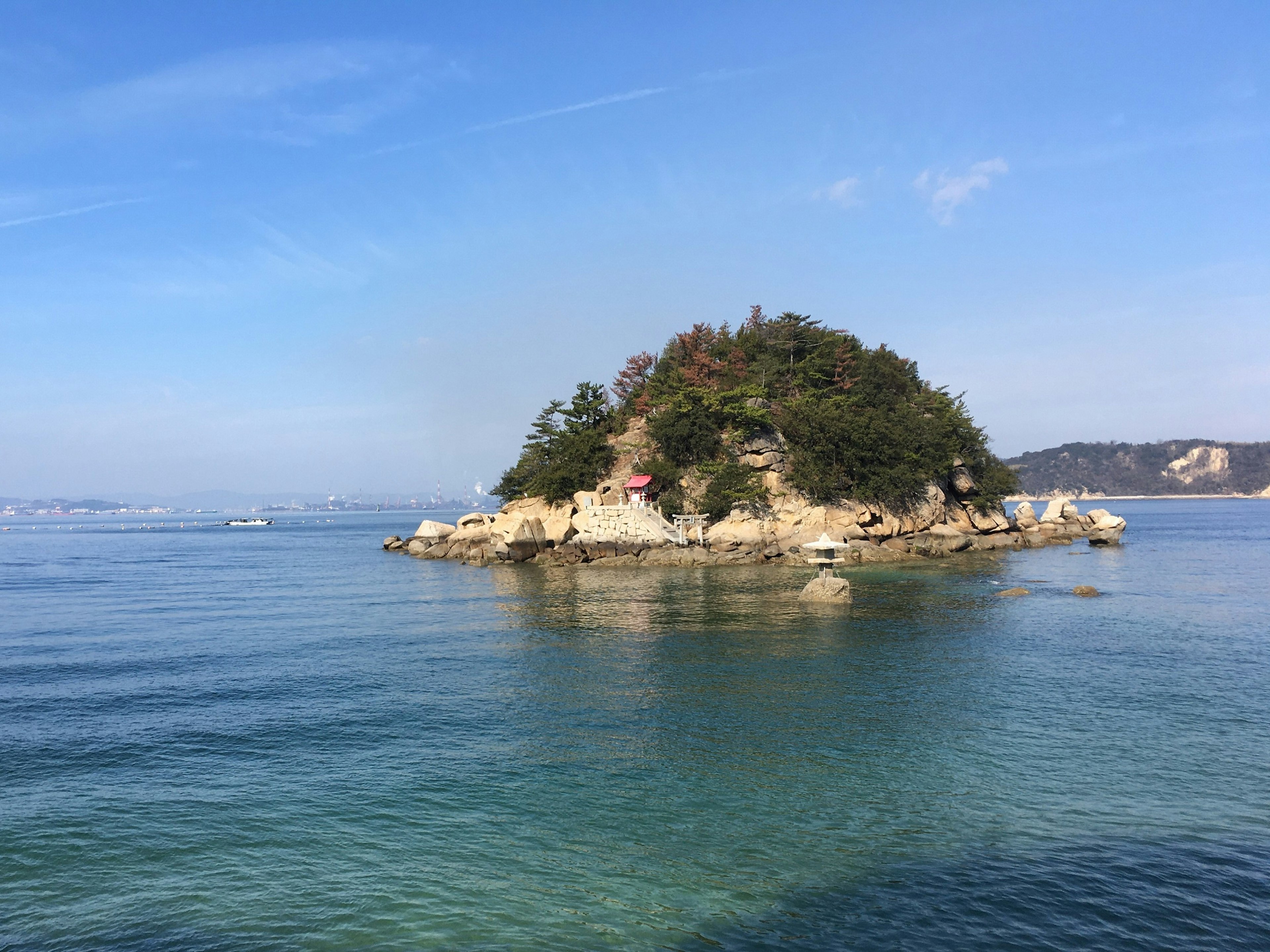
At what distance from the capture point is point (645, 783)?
13.9 m

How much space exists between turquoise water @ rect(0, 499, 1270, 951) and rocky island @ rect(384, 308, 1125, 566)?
2435cm

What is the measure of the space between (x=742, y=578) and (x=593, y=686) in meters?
24.0

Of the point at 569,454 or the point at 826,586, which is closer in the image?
the point at 826,586

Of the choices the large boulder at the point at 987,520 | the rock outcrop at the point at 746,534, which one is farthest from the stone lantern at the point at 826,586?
the large boulder at the point at 987,520

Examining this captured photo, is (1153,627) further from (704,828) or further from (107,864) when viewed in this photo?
(107,864)

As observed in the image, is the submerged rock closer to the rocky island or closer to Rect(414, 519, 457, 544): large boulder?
the rocky island

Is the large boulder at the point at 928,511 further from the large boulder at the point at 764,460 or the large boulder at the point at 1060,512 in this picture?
the large boulder at the point at 1060,512

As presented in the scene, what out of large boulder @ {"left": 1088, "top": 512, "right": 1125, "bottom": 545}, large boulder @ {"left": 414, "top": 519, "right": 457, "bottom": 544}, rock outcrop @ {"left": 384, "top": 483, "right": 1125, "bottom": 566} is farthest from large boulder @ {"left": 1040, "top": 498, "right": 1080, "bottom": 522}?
large boulder @ {"left": 414, "top": 519, "right": 457, "bottom": 544}

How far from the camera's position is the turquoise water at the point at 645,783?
972 cm

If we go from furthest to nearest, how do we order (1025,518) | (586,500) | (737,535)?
(1025,518), (586,500), (737,535)

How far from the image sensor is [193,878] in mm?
10789

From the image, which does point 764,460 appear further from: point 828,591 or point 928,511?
point 828,591

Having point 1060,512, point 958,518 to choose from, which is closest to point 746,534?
point 958,518

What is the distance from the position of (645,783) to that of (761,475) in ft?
151
